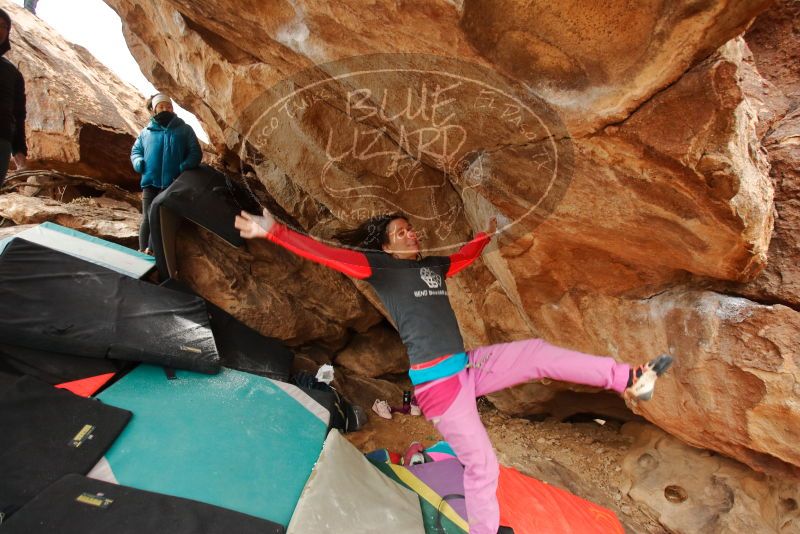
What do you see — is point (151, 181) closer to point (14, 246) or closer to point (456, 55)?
point (14, 246)

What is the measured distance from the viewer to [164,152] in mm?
3691

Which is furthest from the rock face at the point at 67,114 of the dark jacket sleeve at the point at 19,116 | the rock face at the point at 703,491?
the rock face at the point at 703,491

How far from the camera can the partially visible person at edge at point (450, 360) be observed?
6.92ft

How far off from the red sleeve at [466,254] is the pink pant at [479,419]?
0.67 m

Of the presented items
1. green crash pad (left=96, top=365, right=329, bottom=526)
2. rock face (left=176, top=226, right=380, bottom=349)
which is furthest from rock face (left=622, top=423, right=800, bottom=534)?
rock face (left=176, top=226, right=380, bottom=349)

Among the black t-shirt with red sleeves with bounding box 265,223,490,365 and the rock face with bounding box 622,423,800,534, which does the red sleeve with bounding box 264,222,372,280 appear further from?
the rock face with bounding box 622,423,800,534

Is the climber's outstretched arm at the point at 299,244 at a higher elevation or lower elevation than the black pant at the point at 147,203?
higher

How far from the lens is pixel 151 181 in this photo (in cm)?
380

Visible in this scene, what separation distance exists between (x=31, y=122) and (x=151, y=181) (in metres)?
3.13

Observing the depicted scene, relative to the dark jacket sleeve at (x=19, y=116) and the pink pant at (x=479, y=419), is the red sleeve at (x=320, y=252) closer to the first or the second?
the pink pant at (x=479, y=419)

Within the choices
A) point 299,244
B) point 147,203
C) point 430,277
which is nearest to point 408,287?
point 430,277

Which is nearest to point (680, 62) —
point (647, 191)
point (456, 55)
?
point (647, 191)

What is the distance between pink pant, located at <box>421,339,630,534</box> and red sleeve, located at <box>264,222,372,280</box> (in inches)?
30.7

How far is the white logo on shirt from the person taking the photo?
2.51 meters
